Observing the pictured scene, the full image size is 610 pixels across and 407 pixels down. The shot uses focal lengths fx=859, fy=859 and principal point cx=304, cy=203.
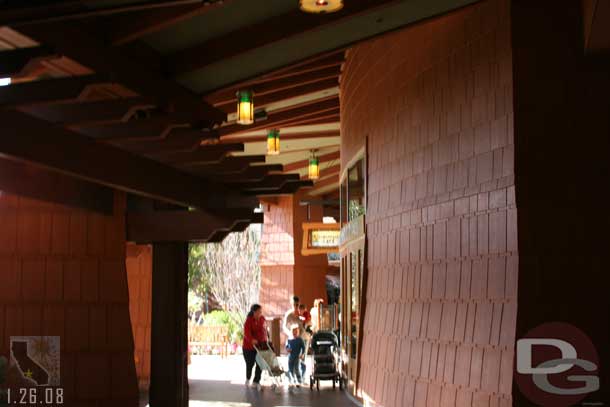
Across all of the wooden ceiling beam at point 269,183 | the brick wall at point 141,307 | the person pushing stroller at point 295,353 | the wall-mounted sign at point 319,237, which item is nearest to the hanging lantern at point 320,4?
the wooden ceiling beam at point 269,183

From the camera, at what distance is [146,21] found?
540 cm

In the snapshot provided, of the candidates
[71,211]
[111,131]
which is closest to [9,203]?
[71,211]

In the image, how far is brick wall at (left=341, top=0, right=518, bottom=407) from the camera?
22.2 ft

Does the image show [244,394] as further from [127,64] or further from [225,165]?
[127,64]

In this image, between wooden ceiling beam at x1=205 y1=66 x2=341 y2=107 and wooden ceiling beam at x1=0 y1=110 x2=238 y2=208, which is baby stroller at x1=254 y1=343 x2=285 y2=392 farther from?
wooden ceiling beam at x1=0 y1=110 x2=238 y2=208

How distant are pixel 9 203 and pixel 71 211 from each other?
59 centimetres

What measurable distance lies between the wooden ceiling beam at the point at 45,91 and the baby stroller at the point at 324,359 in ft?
30.3

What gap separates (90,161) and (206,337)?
55.6ft

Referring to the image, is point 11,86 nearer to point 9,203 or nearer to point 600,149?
point 9,203

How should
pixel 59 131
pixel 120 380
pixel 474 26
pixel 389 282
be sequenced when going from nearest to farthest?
pixel 59 131
pixel 474 26
pixel 120 380
pixel 389 282

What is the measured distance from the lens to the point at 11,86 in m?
5.00

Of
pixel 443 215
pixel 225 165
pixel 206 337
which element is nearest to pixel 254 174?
pixel 225 165

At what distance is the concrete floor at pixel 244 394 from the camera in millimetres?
12000

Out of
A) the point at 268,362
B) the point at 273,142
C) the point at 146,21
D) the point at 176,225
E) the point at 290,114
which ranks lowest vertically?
the point at 268,362
